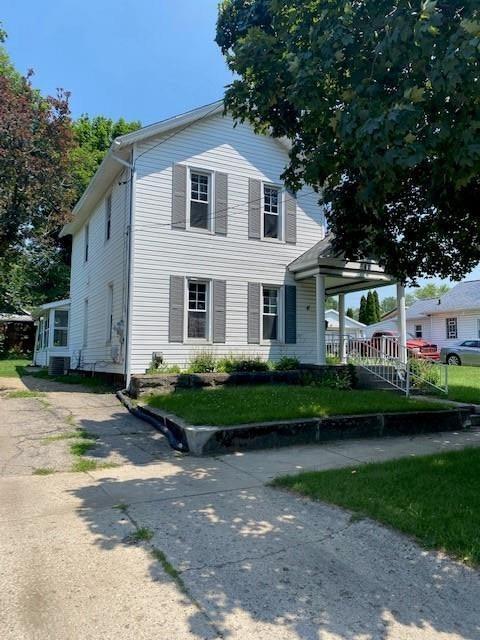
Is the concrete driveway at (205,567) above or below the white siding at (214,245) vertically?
below

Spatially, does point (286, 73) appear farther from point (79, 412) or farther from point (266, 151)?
point (266, 151)

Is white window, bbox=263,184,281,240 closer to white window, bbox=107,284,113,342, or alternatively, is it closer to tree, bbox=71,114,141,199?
white window, bbox=107,284,113,342

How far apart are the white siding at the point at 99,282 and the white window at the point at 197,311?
1787 millimetres

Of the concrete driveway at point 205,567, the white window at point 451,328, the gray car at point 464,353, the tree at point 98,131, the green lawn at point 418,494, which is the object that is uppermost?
the tree at point 98,131

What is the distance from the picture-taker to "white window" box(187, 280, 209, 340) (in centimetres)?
1280

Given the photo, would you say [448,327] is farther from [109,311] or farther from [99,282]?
[109,311]

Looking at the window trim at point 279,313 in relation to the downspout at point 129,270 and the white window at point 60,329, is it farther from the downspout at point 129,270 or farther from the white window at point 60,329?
the white window at point 60,329

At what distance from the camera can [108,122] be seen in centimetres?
3238

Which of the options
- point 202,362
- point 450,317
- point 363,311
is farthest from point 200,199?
point 363,311

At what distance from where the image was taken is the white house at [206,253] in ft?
40.3

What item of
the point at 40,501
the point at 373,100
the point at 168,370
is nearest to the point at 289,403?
the point at 168,370

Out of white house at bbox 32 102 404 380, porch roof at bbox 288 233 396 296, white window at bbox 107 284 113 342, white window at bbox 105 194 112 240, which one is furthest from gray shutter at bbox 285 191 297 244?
white window at bbox 107 284 113 342

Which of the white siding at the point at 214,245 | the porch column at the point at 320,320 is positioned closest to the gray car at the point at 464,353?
the white siding at the point at 214,245

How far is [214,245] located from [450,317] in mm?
24470
